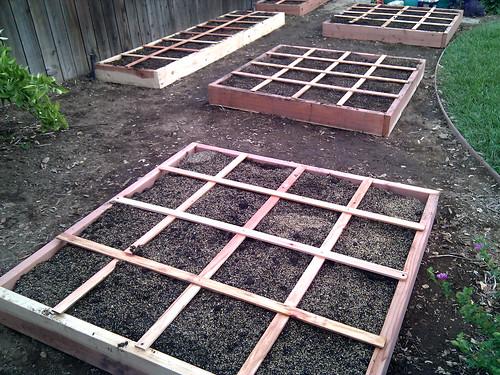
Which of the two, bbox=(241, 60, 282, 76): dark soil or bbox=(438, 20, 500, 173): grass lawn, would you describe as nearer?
bbox=(438, 20, 500, 173): grass lawn

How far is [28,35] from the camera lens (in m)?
4.96

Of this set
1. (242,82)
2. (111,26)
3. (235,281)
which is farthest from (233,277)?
(111,26)

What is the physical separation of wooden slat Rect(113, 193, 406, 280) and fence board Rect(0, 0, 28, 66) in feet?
9.56

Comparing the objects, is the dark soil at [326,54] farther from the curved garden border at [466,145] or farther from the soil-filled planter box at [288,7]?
the soil-filled planter box at [288,7]

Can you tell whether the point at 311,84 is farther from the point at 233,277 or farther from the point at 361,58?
the point at 233,277

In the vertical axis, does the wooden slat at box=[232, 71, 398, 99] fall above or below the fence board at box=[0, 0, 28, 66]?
below

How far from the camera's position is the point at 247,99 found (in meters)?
4.63

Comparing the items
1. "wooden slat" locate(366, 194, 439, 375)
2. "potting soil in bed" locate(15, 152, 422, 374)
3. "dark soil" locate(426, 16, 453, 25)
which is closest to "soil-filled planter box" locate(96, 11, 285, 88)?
"dark soil" locate(426, 16, 453, 25)

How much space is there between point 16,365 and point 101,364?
0.44m

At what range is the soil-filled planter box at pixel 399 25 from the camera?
21.8 feet

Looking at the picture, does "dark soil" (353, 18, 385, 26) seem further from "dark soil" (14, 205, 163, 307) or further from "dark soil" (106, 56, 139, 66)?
"dark soil" (14, 205, 163, 307)

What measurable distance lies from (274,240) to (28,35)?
13.2ft

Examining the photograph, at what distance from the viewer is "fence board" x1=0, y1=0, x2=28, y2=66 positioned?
184 inches

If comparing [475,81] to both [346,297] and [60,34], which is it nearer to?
[346,297]
